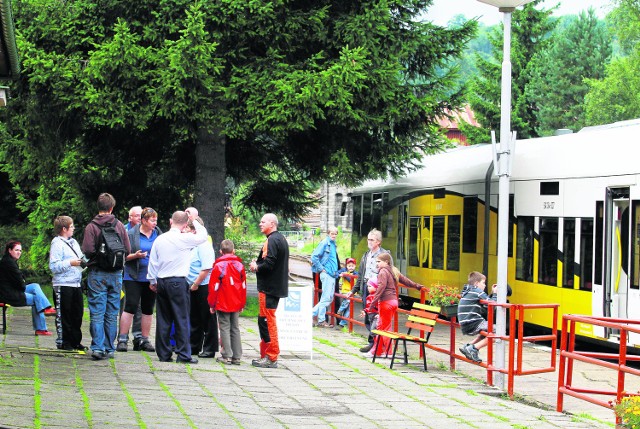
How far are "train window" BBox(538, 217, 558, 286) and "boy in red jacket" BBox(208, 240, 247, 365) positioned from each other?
663 centimetres

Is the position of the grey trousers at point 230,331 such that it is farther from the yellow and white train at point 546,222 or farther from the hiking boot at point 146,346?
the yellow and white train at point 546,222

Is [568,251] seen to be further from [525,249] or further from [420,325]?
[420,325]

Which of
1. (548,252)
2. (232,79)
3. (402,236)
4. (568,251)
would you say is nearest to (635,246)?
(568,251)

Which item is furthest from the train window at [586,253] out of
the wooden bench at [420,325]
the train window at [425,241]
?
the train window at [425,241]

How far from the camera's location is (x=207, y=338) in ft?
42.9

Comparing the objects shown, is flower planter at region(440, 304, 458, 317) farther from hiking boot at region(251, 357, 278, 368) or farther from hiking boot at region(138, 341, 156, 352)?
hiking boot at region(138, 341, 156, 352)

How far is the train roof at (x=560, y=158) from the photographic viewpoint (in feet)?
51.3

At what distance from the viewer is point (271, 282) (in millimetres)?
12469

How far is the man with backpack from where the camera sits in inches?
469

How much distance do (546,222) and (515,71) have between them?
45.5 metres

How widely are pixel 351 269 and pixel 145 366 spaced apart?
9.04m

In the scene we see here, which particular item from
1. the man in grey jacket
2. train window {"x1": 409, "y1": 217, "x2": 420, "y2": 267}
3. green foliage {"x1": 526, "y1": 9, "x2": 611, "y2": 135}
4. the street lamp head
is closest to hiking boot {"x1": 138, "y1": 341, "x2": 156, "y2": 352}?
the man in grey jacket

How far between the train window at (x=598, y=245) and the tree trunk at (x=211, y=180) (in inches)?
330

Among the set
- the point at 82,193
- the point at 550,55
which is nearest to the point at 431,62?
the point at 82,193
